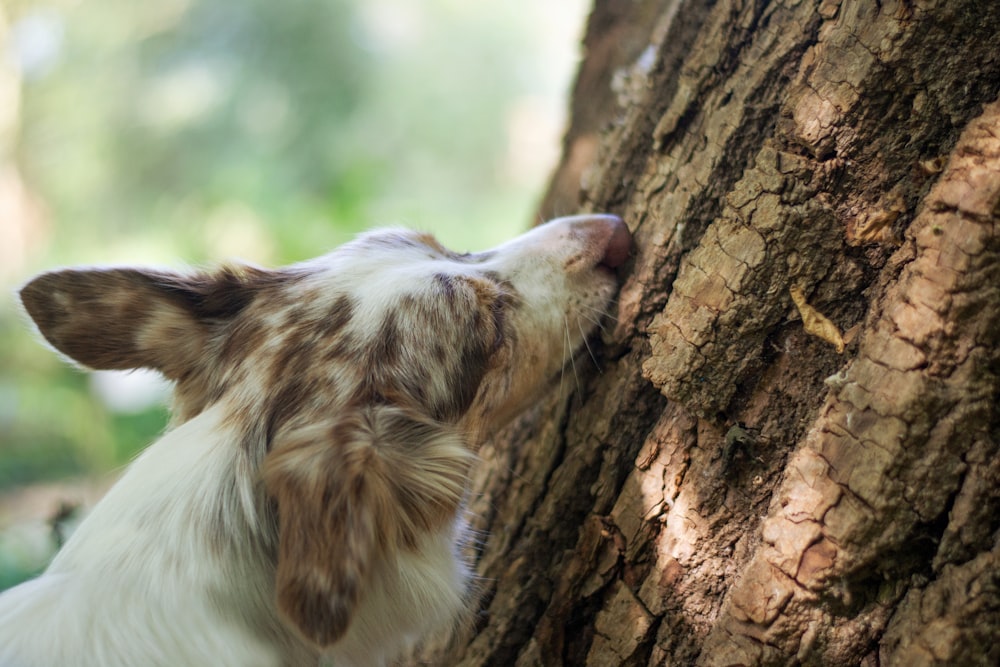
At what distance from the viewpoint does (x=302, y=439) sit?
185cm

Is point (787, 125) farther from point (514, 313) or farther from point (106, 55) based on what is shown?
point (106, 55)

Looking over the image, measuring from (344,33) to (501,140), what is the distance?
2.84 m

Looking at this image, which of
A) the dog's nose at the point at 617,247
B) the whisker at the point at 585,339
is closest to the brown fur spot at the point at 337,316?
the whisker at the point at 585,339

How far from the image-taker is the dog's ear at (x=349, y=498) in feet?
5.45

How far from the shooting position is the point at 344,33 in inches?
453

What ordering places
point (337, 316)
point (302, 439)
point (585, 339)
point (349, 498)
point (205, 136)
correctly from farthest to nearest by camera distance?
point (205, 136), point (585, 339), point (337, 316), point (302, 439), point (349, 498)

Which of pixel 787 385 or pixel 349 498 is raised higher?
pixel 787 385

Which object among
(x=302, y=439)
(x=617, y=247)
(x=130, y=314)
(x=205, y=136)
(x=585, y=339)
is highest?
(x=205, y=136)

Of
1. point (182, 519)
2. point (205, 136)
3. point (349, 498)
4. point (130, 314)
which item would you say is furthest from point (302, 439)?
point (205, 136)

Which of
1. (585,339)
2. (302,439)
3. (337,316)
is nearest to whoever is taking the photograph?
(302,439)

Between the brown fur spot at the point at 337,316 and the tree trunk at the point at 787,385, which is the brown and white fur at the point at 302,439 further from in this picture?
the tree trunk at the point at 787,385

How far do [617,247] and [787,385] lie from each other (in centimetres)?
71

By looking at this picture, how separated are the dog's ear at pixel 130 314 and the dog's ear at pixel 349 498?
594 mm

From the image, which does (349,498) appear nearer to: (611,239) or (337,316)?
(337,316)
